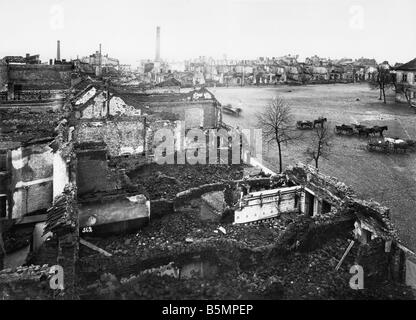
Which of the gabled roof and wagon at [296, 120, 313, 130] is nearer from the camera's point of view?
wagon at [296, 120, 313, 130]

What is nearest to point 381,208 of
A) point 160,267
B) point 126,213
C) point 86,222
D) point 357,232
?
point 357,232

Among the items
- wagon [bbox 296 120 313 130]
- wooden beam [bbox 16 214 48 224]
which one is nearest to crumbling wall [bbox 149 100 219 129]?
wagon [bbox 296 120 313 130]

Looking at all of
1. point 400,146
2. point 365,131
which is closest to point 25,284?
point 400,146

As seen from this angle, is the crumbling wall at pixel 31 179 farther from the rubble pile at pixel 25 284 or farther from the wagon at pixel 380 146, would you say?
the wagon at pixel 380 146

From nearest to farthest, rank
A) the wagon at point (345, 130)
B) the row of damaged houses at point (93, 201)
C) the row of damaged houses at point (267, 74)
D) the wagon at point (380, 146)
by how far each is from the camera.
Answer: the row of damaged houses at point (93, 201), the wagon at point (380, 146), the wagon at point (345, 130), the row of damaged houses at point (267, 74)

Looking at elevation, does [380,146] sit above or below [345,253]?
above

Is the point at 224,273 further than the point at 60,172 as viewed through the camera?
No

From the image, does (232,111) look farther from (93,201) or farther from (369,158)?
(93,201)

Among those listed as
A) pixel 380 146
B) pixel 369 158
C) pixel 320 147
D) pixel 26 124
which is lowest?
pixel 369 158

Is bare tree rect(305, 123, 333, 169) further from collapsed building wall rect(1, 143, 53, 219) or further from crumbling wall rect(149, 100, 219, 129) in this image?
collapsed building wall rect(1, 143, 53, 219)

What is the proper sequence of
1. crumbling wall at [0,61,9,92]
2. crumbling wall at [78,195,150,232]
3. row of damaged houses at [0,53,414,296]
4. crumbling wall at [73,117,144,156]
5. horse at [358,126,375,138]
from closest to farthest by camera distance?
row of damaged houses at [0,53,414,296]
crumbling wall at [78,195,150,232]
crumbling wall at [73,117,144,156]
horse at [358,126,375,138]
crumbling wall at [0,61,9,92]

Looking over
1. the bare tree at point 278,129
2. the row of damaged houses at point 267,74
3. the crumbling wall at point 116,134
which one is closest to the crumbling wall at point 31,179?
the crumbling wall at point 116,134
